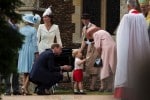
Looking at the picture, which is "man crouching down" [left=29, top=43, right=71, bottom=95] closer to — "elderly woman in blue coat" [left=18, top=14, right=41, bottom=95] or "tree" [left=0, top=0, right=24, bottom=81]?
"elderly woman in blue coat" [left=18, top=14, right=41, bottom=95]

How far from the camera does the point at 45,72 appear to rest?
12.7 m

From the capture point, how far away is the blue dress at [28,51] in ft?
43.7

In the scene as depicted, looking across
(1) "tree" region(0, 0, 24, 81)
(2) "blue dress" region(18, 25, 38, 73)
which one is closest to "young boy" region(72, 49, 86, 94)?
(2) "blue dress" region(18, 25, 38, 73)

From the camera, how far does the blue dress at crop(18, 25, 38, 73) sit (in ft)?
43.7

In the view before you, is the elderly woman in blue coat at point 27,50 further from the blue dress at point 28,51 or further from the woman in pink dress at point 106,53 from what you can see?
the woman in pink dress at point 106,53

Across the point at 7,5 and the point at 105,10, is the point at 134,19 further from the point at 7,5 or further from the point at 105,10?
the point at 105,10

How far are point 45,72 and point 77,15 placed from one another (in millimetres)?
7531

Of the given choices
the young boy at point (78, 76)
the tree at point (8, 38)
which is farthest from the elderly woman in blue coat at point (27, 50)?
the tree at point (8, 38)

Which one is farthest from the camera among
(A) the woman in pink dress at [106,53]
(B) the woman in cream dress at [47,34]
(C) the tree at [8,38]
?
(B) the woman in cream dress at [47,34]

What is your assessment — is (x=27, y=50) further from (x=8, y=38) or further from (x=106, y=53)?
(x=8, y=38)

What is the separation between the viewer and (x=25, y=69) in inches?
534

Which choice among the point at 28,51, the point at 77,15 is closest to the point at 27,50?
the point at 28,51

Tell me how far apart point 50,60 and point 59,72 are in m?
0.36

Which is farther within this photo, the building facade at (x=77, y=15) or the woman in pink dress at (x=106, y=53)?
the building facade at (x=77, y=15)
